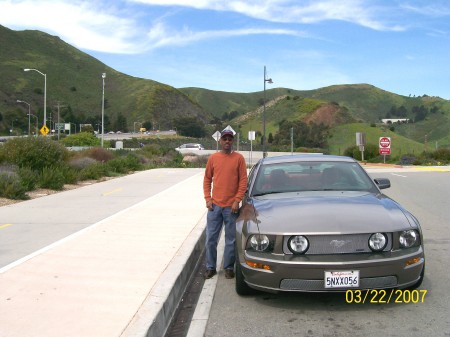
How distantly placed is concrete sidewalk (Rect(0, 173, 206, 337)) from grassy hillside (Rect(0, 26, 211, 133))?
95.8m

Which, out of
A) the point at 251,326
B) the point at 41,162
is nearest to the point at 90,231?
the point at 251,326

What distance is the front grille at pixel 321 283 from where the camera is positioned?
4609mm

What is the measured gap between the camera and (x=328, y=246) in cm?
463

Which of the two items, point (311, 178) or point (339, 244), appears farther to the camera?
point (311, 178)

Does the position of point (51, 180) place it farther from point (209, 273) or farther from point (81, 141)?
point (81, 141)

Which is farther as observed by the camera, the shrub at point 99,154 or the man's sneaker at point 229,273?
the shrub at point 99,154

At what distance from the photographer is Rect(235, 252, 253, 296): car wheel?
5.25 metres

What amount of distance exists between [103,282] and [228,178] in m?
1.88

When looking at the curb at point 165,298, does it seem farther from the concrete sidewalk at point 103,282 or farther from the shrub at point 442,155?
the shrub at point 442,155

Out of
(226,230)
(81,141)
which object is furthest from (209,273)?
(81,141)

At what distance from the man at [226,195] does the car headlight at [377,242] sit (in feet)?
6.08

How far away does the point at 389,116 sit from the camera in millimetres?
152500

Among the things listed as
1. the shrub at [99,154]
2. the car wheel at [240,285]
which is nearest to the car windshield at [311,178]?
the car wheel at [240,285]

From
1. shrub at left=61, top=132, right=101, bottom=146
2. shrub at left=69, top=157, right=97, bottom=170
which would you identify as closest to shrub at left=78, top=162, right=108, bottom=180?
shrub at left=69, top=157, right=97, bottom=170
